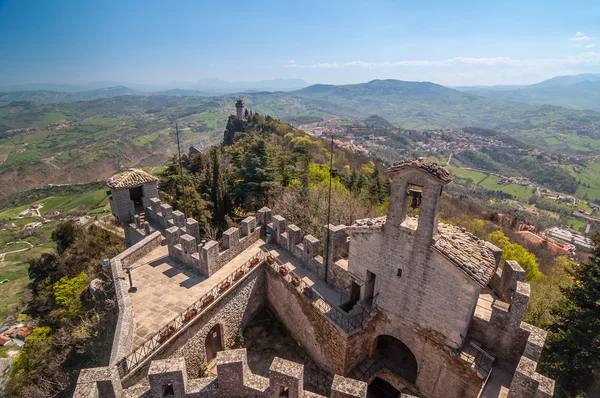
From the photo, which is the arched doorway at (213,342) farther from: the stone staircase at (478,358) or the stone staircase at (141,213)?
the stone staircase at (141,213)

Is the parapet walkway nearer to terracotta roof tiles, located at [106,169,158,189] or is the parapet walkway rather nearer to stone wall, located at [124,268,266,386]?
stone wall, located at [124,268,266,386]

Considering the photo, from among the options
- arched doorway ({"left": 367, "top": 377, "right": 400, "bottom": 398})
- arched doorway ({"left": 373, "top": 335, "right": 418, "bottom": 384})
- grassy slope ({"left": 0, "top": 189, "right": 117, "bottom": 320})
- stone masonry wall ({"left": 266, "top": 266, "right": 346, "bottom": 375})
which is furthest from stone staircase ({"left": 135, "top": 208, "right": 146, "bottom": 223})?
grassy slope ({"left": 0, "top": 189, "right": 117, "bottom": 320})

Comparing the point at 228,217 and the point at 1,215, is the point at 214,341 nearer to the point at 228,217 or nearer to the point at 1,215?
the point at 228,217

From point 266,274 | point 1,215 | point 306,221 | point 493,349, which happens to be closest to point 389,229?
point 493,349

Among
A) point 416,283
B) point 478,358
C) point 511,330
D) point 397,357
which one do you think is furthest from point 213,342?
point 511,330

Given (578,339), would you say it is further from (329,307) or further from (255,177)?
(255,177)
